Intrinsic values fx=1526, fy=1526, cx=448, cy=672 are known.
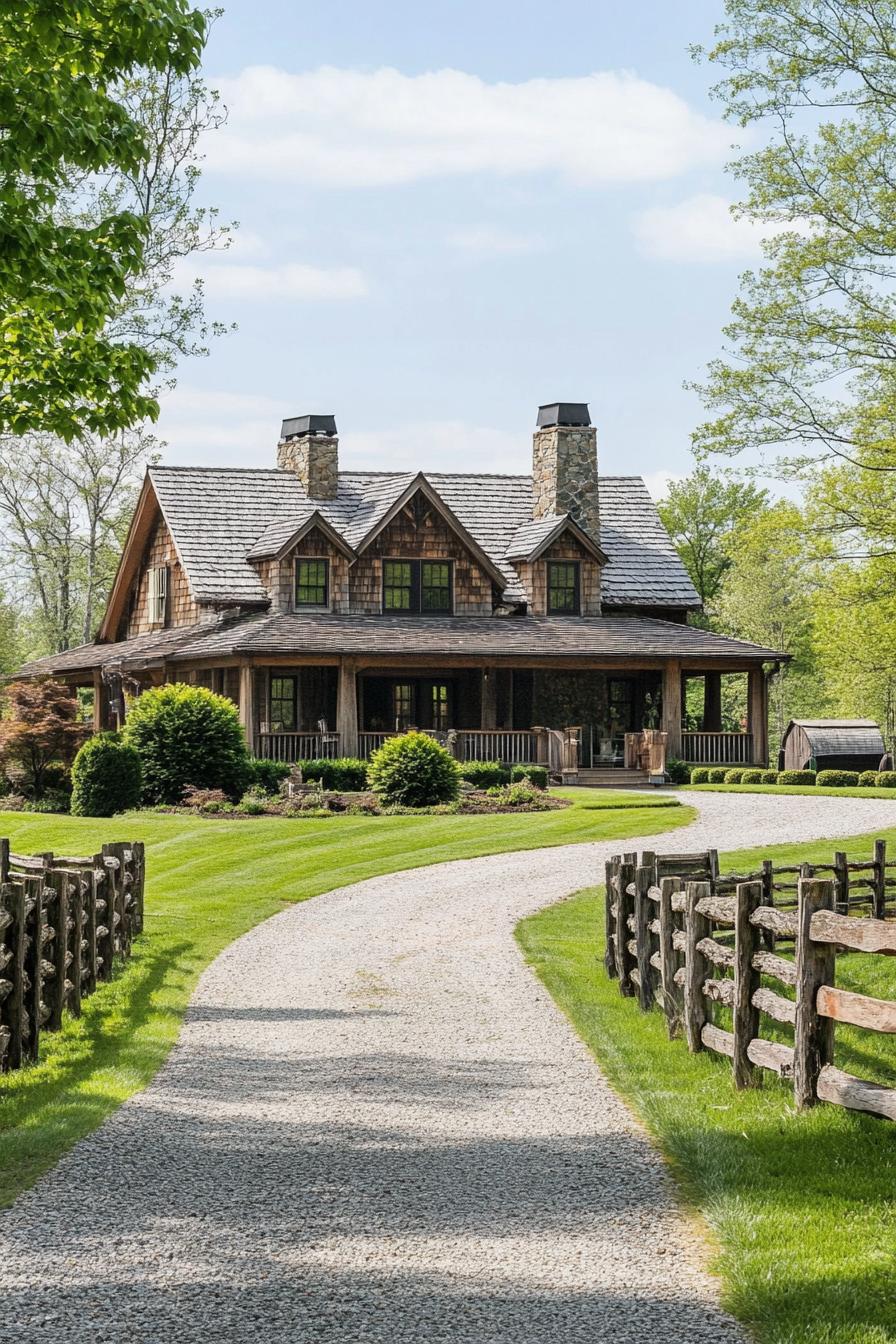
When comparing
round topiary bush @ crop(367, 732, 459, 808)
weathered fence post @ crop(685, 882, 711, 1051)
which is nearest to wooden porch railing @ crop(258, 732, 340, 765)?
round topiary bush @ crop(367, 732, 459, 808)

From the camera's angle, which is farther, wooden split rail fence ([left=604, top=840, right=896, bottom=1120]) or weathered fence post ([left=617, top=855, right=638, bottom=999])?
weathered fence post ([left=617, top=855, right=638, bottom=999])

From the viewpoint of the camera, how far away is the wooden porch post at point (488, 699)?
38.6 meters

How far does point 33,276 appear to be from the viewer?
11.9 meters

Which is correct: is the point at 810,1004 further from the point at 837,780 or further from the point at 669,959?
the point at 837,780

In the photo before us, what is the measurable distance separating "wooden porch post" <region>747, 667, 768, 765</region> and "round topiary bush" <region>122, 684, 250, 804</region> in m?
15.5

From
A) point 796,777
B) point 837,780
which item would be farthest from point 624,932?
point 837,780

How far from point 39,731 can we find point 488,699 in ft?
36.5

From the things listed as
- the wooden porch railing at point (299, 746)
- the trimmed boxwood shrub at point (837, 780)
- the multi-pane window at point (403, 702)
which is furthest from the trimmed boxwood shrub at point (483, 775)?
the trimmed boxwood shrub at point (837, 780)

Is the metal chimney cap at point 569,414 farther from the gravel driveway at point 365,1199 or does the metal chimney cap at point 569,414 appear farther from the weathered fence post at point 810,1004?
the weathered fence post at point 810,1004

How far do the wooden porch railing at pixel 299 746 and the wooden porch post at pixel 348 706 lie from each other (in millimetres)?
233

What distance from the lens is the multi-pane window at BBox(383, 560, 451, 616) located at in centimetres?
4122

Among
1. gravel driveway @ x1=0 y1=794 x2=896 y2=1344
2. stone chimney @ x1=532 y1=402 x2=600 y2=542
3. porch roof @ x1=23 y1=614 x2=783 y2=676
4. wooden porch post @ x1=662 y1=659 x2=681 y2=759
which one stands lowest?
gravel driveway @ x1=0 y1=794 x2=896 y2=1344

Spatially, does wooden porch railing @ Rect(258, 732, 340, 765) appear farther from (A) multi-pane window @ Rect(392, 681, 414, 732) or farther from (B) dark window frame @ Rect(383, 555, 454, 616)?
(B) dark window frame @ Rect(383, 555, 454, 616)

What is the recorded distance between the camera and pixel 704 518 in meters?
75.0
